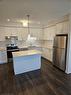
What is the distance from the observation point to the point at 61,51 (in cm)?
435

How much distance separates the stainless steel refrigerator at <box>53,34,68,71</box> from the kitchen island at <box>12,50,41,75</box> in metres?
1.04

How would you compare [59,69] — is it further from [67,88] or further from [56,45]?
[67,88]

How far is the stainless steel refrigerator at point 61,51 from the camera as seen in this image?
4.15 m

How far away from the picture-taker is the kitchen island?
411 centimetres

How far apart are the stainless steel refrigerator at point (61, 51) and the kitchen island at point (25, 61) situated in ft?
3.40

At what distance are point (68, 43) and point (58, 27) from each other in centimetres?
127

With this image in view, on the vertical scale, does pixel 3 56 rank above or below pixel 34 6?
below

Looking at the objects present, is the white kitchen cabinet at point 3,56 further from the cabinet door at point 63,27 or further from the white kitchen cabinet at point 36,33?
the cabinet door at point 63,27

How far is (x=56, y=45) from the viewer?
4770 mm

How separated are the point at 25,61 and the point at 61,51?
6.16 feet

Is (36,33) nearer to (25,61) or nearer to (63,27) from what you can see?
(63,27)

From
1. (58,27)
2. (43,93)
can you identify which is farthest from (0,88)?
(58,27)

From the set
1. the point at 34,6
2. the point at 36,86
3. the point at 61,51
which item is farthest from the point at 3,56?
the point at 34,6

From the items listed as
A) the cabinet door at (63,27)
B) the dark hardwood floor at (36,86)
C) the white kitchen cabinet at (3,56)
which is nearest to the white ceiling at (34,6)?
the cabinet door at (63,27)
